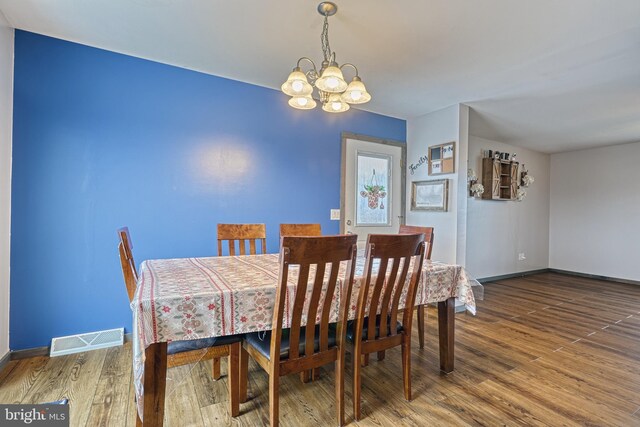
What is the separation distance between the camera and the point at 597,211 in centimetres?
554

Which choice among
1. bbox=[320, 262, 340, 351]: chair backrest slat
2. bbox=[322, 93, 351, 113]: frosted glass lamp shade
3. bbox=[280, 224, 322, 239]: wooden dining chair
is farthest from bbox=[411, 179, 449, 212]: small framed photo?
bbox=[320, 262, 340, 351]: chair backrest slat

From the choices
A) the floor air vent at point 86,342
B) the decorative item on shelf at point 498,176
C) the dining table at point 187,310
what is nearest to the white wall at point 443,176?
the decorative item on shelf at point 498,176

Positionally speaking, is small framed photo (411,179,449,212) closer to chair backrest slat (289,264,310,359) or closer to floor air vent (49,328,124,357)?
chair backrest slat (289,264,310,359)

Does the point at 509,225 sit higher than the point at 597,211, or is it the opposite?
the point at 597,211

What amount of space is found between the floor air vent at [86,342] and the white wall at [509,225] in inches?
186

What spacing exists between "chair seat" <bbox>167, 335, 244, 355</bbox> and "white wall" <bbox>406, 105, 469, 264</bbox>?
115 inches

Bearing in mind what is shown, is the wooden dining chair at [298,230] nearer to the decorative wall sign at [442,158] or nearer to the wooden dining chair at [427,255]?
the wooden dining chair at [427,255]

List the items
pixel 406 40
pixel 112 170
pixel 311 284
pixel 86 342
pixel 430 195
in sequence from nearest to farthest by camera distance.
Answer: pixel 311 284
pixel 406 40
pixel 86 342
pixel 112 170
pixel 430 195

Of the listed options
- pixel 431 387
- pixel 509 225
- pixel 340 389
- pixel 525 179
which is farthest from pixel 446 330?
pixel 525 179

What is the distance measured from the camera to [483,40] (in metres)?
2.26

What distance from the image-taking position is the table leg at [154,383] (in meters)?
1.27

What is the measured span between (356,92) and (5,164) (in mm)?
2537

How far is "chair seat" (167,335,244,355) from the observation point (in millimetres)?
1496

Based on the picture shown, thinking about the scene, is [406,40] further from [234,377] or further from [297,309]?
[234,377]
